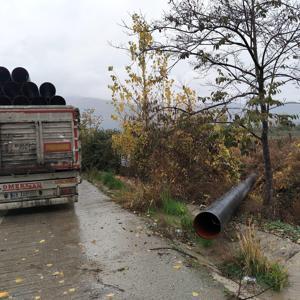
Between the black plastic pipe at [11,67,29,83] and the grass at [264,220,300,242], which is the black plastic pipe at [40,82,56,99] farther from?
the grass at [264,220,300,242]

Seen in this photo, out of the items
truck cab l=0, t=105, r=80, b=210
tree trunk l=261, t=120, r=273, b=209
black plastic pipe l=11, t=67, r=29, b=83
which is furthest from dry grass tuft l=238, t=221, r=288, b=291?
black plastic pipe l=11, t=67, r=29, b=83

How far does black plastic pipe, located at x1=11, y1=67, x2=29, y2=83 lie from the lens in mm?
11625

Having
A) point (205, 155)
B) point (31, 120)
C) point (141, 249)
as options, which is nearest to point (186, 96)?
point (205, 155)

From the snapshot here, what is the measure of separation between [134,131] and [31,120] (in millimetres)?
3933

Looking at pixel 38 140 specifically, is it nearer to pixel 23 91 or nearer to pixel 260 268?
pixel 23 91

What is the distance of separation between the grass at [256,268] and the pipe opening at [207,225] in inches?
18.1

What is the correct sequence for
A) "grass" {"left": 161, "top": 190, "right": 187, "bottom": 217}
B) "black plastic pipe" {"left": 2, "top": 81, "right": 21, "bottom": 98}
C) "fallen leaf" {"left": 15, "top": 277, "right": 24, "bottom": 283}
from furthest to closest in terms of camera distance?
1. "black plastic pipe" {"left": 2, "top": 81, "right": 21, "bottom": 98}
2. "grass" {"left": 161, "top": 190, "right": 187, "bottom": 217}
3. "fallen leaf" {"left": 15, "top": 277, "right": 24, "bottom": 283}

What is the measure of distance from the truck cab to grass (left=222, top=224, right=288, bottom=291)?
5.58 m

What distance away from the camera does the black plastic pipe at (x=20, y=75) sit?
1162 cm

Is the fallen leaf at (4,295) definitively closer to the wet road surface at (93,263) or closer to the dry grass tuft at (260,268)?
the wet road surface at (93,263)

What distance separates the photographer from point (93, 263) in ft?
20.1

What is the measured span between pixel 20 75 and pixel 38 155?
112 inches

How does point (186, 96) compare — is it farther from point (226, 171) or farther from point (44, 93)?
point (44, 93)

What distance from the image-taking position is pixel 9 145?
9.88 m
